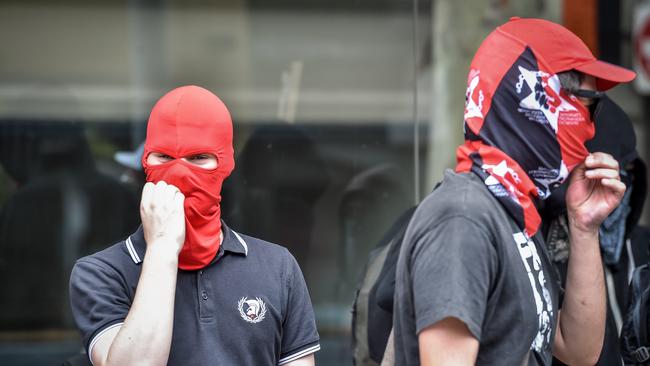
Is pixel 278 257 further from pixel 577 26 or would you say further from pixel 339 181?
pixel 577 26

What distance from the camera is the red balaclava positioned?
8.24 feet

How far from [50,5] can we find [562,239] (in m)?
3.53

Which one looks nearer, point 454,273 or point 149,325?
point 454,273

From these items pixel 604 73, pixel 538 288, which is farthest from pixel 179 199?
pixel 604 73

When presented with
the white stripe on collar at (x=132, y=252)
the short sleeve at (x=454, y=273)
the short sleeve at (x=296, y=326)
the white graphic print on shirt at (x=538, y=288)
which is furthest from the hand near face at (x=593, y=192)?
the white stripe on collar at (x=132, y=252)

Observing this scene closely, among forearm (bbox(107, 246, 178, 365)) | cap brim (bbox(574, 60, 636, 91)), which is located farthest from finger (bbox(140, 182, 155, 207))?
cap brim (bbox(574, 60, 636, 91))

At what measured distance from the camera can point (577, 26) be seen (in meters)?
5.59

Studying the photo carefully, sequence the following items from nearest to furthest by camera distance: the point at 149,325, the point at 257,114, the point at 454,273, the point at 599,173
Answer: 1. the point at 454,273
2. the point at 149,325
3. the point at 599,173
4. the point at 257,114

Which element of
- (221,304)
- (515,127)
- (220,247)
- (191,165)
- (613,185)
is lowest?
(221,304)

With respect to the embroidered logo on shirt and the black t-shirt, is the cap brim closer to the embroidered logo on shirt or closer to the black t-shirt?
the black t-shirt

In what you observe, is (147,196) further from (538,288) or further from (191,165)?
(538,288)

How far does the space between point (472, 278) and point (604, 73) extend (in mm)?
795

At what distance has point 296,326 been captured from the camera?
259cm

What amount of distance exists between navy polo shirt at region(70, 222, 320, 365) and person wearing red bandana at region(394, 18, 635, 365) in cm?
39
